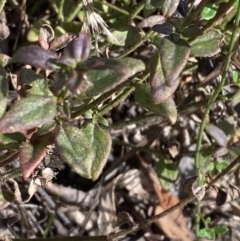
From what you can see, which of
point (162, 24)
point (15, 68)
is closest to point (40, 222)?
point (15, 68)

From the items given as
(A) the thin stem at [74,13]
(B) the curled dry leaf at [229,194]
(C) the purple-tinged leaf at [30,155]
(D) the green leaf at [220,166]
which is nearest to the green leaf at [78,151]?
(C) the purple-tinged leaf at [30,155]

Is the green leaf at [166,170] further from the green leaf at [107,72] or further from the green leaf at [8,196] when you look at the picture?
the green leaf at [107,72]

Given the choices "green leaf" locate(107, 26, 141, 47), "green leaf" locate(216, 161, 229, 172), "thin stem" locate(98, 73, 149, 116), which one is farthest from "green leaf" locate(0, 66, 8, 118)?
"green leaf" locate(216, 161, 229, 172)

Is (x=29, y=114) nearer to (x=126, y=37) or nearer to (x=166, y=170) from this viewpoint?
(x=126, y=37)

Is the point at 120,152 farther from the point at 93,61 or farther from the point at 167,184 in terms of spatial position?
the point at 93,61

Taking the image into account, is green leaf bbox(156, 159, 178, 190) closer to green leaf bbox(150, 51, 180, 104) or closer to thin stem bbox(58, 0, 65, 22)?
thin stem bbox(58, 0, 65, 22)
